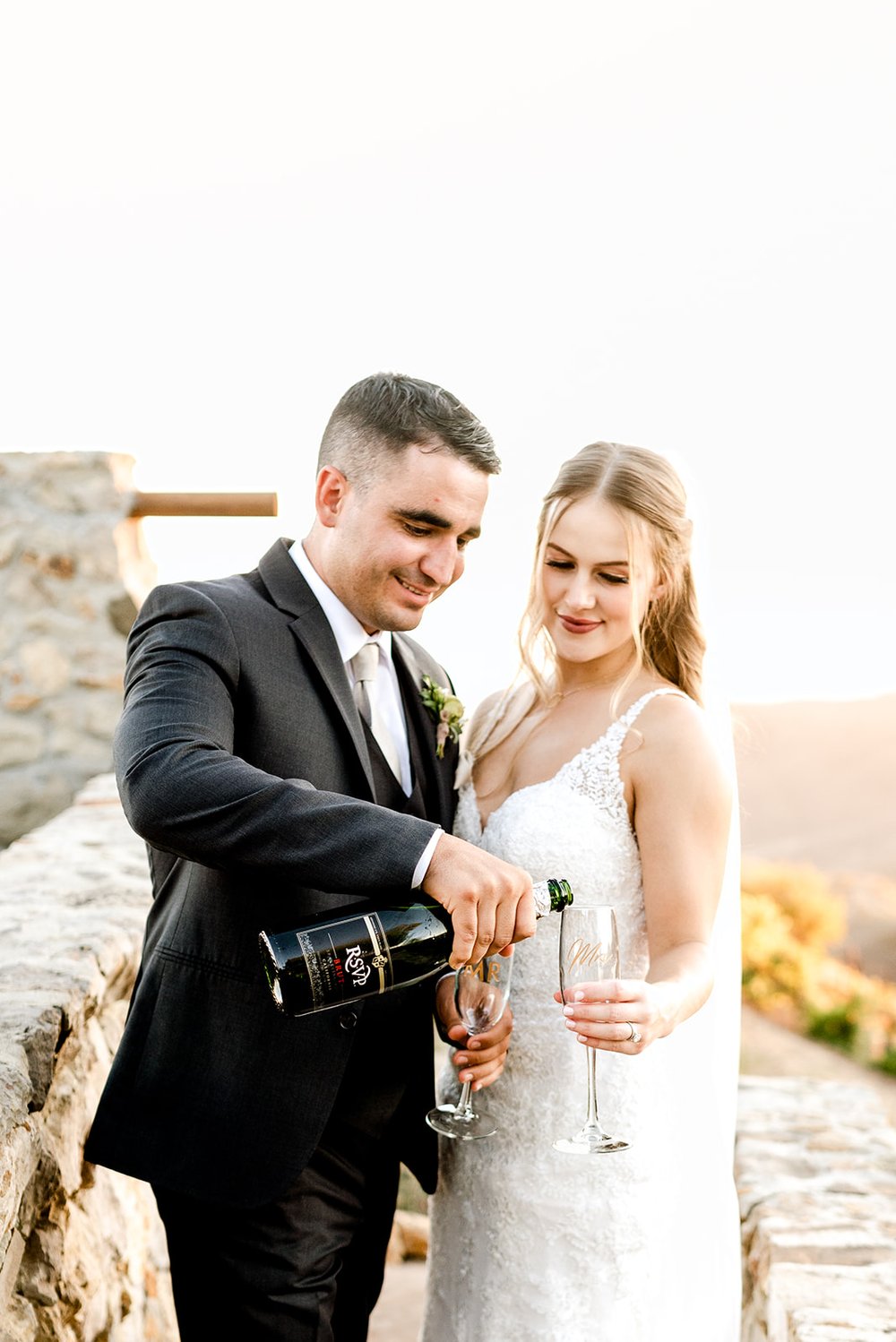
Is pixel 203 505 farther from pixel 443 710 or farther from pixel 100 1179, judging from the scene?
pixel 100 1179

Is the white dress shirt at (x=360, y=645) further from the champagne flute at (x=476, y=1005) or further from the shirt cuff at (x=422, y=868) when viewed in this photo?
the shirt cuff at (x=422, y=868)

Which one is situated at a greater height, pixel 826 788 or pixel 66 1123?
pixel 66 1123

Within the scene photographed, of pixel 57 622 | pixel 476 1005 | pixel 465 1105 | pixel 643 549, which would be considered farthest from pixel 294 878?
pixel 57 622

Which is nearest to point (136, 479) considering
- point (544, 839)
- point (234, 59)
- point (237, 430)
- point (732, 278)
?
point (544, 839)

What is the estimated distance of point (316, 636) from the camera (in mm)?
2301

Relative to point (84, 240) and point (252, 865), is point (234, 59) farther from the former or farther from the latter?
point (252, 865)

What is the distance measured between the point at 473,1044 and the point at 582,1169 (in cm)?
44

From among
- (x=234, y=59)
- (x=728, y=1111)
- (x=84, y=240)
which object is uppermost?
(x=234, y=59)

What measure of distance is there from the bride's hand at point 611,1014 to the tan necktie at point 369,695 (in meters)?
0.67

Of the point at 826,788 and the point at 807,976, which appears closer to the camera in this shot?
the point at 807,976

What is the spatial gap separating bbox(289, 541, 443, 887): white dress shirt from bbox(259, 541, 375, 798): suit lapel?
1.1 inches

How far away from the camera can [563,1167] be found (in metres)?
2.46

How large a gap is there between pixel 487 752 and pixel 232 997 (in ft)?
3.12

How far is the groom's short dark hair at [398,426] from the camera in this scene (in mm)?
2285
